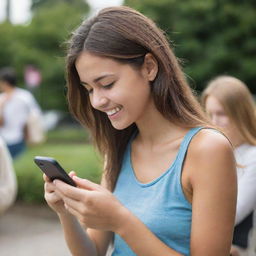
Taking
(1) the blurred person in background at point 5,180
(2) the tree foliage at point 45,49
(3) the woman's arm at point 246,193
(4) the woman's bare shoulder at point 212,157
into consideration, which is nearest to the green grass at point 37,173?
(1) the blurred person in background at point 5,180

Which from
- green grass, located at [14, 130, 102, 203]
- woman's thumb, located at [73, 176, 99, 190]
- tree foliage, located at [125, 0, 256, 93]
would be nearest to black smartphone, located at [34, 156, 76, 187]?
woman's thumb, located at [73, 176, 99, 190]

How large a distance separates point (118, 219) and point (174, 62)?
585 mm

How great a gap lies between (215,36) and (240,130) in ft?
43.5

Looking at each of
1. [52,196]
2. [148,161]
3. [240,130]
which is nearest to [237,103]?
[240,130]

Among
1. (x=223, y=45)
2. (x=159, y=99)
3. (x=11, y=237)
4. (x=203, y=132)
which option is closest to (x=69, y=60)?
(x=159, y=99)

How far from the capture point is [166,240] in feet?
5.68

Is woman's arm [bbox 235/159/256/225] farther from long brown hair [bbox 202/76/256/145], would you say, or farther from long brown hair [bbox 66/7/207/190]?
long brown hair [bbox 66/7/207/190]

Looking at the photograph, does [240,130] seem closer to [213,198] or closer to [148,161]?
[148,161]

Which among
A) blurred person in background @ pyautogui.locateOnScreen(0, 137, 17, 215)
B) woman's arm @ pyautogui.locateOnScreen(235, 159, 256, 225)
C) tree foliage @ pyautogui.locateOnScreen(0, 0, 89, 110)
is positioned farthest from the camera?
tree foliage @ pyautogui.locateOnScreen(0, 0, 89, 110)

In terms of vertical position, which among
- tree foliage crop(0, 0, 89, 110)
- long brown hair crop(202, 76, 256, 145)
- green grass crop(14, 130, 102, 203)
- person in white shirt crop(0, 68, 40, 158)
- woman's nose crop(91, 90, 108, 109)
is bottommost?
tree foliage crop(0, 0, 89, 110)

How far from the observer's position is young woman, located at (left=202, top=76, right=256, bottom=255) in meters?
2.49

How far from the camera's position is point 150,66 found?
1.85 meters

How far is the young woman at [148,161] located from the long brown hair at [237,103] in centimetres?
102

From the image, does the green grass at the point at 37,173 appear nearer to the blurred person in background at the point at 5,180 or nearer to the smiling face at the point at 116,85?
the blurred person in background at the point at 5,180
